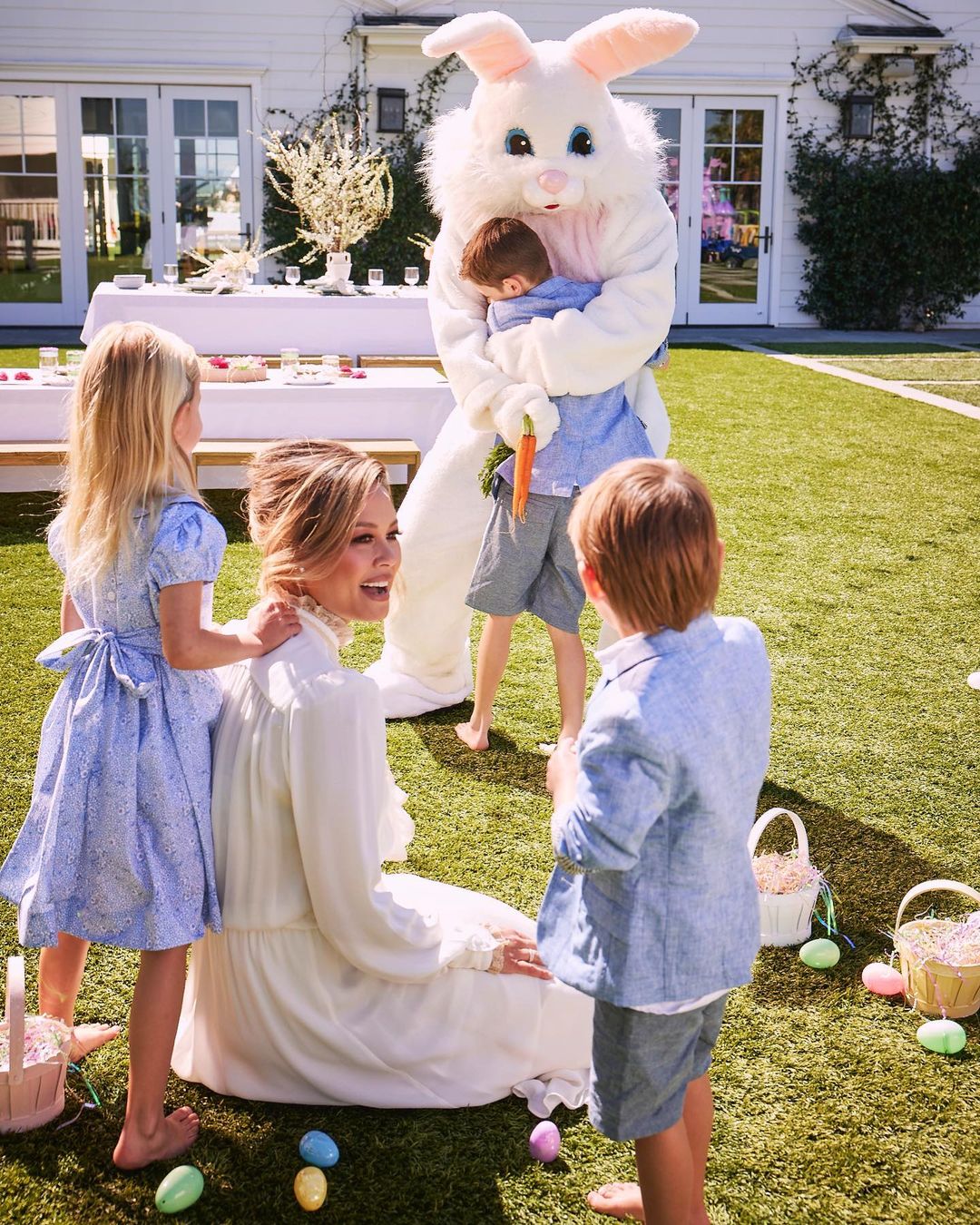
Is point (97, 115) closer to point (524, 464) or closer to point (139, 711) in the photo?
point (524, 464)

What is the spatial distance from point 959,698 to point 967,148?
12847 millimetres

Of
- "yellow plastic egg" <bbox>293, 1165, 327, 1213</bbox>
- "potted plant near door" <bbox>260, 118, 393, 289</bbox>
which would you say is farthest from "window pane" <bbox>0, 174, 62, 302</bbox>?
"yellow plastic egg" <bbox>293, 1165, 327, 1213</bbox>

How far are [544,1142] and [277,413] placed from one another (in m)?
5.06

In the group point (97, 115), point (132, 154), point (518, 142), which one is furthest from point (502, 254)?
point (97, 115)

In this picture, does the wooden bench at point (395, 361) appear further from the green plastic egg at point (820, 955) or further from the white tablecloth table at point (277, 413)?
the green plastic egg at point (820, 955)

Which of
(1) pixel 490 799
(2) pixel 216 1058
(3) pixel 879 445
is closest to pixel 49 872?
(2) pixel 216 1058

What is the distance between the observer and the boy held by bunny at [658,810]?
1.63 m

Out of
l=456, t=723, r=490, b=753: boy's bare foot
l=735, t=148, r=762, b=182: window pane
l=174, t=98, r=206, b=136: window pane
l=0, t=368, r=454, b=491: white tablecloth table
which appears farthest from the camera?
l=735, t=148, r=762, b=182: window pane

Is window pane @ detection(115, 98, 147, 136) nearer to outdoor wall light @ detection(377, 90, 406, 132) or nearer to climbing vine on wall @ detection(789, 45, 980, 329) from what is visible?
outdoor wall light @ detection(377, 90, 406, 132)

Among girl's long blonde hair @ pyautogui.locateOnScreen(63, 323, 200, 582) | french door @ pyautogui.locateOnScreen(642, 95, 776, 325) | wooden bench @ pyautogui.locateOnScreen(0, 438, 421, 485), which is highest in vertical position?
french door @ pyautogui.locateOnScreen(642, 95, 776, 325)

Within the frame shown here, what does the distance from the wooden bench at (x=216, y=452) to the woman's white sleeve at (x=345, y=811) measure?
404 cm

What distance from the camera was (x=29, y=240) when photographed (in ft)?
46.7

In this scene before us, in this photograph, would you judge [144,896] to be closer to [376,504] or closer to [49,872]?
[49,872]

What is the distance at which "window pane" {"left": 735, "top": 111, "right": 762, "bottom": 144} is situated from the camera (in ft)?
48.9
